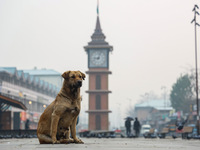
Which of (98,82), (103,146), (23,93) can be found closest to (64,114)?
(103,146)

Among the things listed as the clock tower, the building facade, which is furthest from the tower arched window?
the building facade

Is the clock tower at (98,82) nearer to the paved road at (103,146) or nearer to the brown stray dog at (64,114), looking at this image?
the paved road at (103,146)

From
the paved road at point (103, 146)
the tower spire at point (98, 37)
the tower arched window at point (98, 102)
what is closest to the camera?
the paved road at point (103, 146)

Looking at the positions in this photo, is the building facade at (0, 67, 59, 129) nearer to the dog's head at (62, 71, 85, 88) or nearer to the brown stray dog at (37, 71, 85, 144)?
the brown stray dog at (37, 71, 85, 144)

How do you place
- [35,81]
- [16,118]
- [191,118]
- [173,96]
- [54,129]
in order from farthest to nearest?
1. [173,96]
2. [35,81]
3. [191,118]
4. [16,118]
5. [54,129]

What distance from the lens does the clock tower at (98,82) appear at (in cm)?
8506

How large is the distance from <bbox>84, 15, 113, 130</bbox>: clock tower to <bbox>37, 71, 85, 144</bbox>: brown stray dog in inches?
2858

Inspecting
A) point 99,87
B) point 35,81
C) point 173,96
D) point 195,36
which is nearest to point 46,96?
point 35,81

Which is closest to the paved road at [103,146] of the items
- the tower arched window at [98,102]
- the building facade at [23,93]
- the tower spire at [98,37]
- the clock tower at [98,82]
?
the building facade at [23,93]

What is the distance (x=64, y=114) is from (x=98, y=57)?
246ft

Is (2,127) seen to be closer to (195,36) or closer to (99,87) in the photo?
(195,36)

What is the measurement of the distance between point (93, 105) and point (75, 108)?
7403 cm

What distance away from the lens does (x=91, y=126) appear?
85.1 m

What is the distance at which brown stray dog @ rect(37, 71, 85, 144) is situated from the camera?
1211 centimetres
